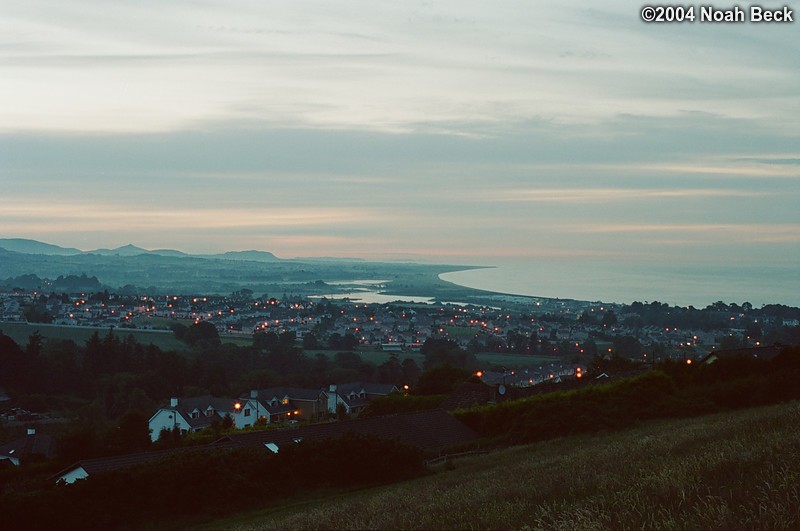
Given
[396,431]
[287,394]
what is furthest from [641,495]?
[287,394]

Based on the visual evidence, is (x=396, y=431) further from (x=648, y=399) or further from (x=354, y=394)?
(x=354, y=394)

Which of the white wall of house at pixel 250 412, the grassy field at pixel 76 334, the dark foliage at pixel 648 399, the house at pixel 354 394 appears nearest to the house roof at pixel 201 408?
the white wall of house at pixel 250 412

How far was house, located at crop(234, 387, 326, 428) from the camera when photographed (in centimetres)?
5562

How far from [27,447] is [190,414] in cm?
1320

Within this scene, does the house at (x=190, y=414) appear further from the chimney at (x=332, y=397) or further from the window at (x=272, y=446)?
the window at (x=272, y=446)

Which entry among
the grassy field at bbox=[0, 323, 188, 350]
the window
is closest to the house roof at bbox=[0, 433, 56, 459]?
the window

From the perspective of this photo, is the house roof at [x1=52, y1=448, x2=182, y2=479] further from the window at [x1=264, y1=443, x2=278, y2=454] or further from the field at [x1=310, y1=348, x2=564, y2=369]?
the field at [x1=310, y1=348, x2=564, y2=369]

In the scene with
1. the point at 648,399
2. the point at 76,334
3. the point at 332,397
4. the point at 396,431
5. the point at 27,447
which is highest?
the point at 648,399

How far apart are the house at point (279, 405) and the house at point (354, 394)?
72 cm

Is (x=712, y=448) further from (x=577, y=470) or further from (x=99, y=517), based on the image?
(x=99, y=517)

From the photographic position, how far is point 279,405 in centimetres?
5741

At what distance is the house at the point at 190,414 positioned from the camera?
161ft

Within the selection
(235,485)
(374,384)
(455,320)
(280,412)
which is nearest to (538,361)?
(374,384)

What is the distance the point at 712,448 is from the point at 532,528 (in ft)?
14.3
